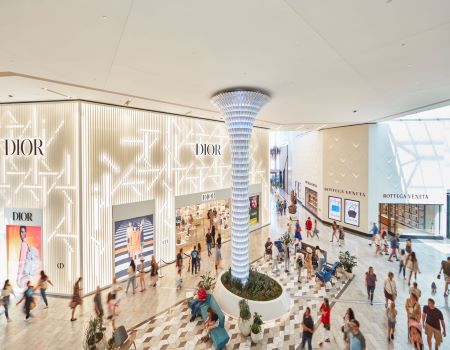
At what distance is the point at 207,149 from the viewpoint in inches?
532

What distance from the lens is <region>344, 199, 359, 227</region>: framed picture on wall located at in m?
16.3

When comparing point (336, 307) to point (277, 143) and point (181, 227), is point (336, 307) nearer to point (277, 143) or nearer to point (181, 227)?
point (181, 227)

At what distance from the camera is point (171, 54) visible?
5234 millimetres

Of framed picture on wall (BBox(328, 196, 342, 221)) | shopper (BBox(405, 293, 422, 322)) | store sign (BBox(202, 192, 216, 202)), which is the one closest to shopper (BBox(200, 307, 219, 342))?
shopper (BBox(405, 293, 422, 322))

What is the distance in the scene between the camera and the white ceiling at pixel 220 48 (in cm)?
371

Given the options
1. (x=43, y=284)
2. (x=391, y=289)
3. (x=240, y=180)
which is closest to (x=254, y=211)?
(x=240, y=180)

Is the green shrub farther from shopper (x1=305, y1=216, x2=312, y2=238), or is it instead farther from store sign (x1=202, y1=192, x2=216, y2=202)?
shopper (x1=305, y1=216, x2=312, y2=238)

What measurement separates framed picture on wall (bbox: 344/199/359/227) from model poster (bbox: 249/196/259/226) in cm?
592

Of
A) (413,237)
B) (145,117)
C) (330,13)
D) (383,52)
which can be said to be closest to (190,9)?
(330,13)

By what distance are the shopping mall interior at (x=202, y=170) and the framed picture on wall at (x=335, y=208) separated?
192 centimetres

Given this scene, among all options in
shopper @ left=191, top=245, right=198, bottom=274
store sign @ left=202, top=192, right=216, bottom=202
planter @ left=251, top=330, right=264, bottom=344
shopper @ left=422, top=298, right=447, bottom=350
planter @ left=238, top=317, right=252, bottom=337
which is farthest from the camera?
store sign @ left=202, top=192, right=216, bottom=202

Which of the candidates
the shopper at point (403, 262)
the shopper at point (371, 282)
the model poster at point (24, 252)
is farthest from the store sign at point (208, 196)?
the shopper at point (403, 262)

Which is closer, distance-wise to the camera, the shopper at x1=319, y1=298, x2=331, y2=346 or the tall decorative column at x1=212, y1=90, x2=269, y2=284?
the shopper at x1=319, y1=298, x2=331, y2=346

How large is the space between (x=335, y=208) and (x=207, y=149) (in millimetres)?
10367
